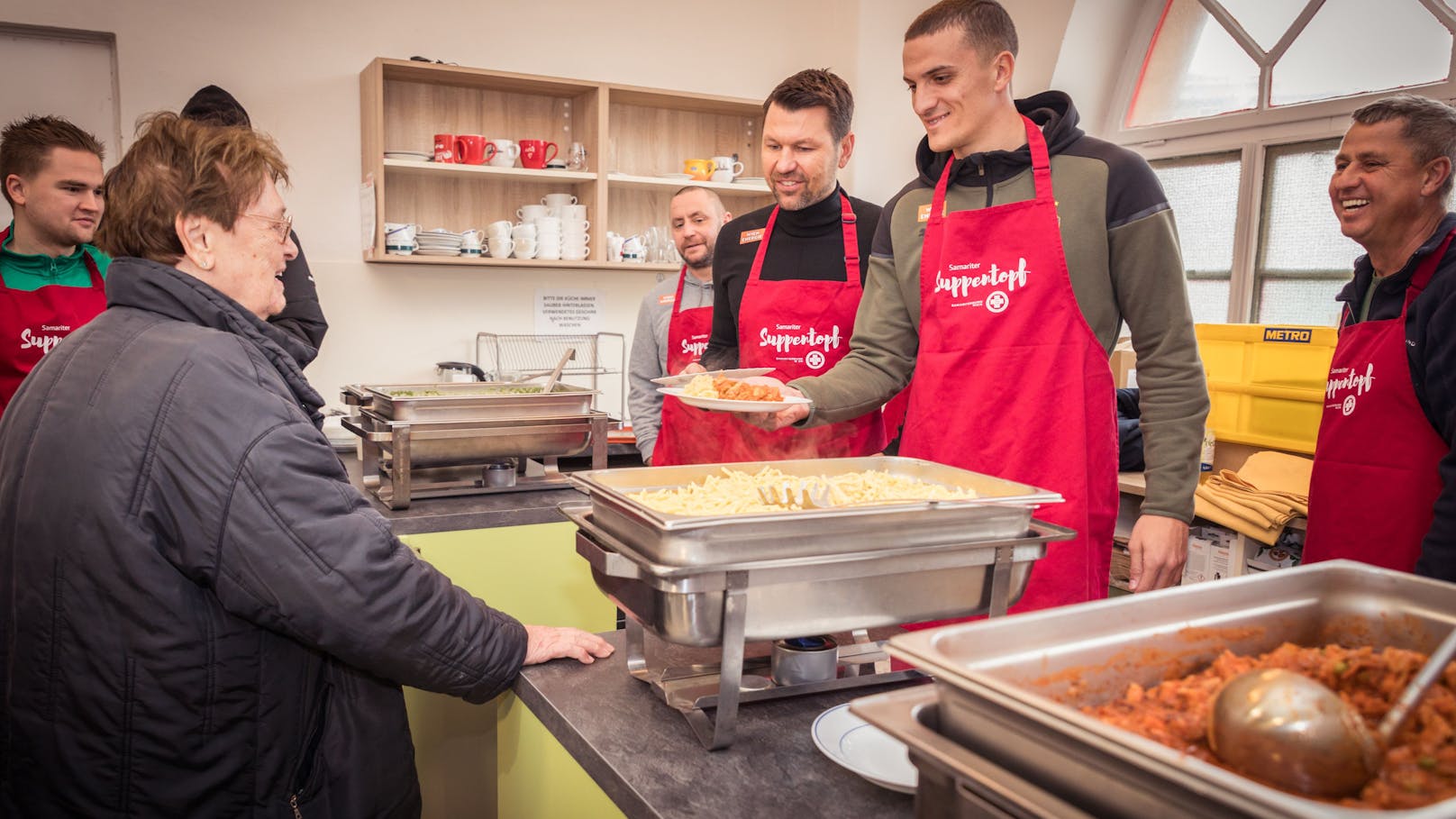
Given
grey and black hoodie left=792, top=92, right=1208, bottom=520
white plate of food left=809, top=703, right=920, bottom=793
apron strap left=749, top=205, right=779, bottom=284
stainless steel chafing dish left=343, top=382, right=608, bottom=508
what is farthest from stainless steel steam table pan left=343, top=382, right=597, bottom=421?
white plate of food left=809, top=703, right=920, bottom=793

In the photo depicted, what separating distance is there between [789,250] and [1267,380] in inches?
88.1

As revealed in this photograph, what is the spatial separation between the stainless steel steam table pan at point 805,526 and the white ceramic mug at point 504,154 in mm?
3363

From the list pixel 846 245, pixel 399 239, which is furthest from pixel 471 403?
pixel 399 239

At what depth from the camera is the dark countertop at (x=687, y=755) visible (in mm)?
1105

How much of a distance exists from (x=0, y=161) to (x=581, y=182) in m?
2.40

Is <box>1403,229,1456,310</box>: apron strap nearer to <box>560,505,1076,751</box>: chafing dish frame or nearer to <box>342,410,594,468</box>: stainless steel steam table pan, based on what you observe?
<box>560,505,1076,751</box>: chafing dish frame

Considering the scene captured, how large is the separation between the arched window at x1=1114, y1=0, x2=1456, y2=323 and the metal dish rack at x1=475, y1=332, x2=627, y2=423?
2.94 m

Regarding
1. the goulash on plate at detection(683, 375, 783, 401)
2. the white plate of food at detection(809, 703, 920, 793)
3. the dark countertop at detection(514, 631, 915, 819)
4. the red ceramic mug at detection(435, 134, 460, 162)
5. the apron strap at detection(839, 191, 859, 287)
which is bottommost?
the dark countertop at detection(514, 631, 915, 819)

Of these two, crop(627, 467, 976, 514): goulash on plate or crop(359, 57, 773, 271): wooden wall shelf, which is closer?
crop(627, 467, 976, 514): goulash on plate

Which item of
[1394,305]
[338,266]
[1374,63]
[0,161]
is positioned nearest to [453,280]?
[338,266]

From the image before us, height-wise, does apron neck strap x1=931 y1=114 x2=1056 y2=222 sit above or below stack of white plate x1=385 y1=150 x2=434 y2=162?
below

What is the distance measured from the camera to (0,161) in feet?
9.70

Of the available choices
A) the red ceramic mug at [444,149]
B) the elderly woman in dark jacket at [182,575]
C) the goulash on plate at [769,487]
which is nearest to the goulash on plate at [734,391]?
the goulash on plate at [769,487]

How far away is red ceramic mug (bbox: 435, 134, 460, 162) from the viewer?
440 centimetres
